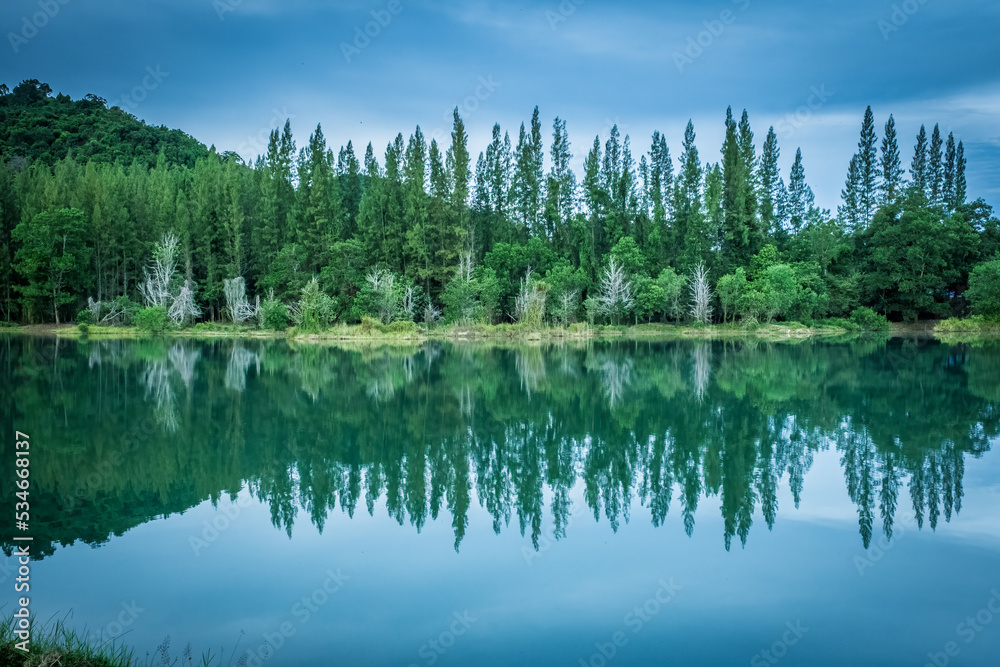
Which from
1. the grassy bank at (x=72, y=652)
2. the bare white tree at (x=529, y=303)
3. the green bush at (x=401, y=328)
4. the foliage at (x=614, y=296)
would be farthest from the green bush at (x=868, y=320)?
the grassy bank at (x=72, y=652)

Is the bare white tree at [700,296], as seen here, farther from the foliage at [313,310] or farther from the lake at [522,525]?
the lake at [522,525]

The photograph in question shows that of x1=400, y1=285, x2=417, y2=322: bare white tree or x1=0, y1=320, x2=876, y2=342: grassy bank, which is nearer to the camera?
x1=0, y1=320, x2=876, y2=342: grassy bank

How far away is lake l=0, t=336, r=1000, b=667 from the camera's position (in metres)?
5.48

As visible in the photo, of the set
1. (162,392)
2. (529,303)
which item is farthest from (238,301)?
(162,392)

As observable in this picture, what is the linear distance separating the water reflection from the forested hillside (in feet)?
72.9

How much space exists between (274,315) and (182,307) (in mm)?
6239

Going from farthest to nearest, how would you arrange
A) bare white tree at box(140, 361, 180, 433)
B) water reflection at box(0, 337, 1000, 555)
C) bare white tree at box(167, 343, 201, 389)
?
1. bare white tree at box(167, 343, 201, 389)
2. bare white tree at box(140, 361, 180, 433)
3. water reflection at box(0, 337, 1000, 555)

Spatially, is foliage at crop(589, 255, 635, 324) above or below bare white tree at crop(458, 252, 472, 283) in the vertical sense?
below

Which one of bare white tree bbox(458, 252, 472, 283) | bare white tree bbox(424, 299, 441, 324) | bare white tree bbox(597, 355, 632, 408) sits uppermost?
bare white tree bbox(458, 252, 472, 283)

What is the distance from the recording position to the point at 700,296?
4578 cm

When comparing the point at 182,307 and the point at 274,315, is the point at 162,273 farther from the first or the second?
the point at 274,315

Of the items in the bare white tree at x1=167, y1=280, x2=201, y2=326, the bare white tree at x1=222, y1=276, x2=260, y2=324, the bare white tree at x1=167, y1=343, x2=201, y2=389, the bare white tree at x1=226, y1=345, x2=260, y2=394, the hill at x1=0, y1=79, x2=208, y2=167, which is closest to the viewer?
the bare white tree at x1=226, y1=345, x2=260, y2=394

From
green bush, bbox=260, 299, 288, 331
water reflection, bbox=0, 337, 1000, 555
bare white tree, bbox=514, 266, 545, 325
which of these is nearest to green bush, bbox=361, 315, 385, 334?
green bush, bbox=260, 299, 288, 331

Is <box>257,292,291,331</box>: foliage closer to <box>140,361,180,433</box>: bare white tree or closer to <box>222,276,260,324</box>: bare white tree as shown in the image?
<box>222,276,260,324</box>: bare white tree
